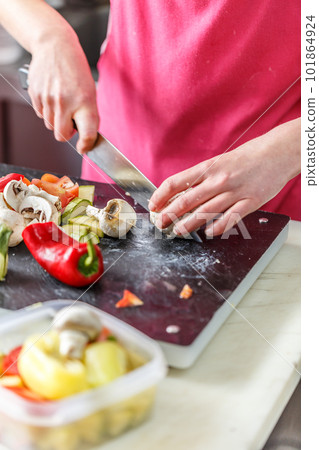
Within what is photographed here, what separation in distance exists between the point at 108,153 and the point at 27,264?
28cm

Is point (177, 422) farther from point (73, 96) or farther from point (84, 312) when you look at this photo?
point (73, 96)

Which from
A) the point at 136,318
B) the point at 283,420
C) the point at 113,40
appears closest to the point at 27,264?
the point at 136,318

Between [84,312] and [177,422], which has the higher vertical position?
[84,312]

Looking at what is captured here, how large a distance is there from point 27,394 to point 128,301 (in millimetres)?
261

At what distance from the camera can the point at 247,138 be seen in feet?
4.01

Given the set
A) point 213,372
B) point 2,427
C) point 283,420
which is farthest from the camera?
point 283,420

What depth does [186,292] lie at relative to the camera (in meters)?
0.83

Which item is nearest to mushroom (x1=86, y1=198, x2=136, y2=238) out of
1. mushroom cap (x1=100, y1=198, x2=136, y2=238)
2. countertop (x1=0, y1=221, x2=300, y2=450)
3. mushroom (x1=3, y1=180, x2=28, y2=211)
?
mushroom cap (x1=100, y1=198, x2=136, y2=238)

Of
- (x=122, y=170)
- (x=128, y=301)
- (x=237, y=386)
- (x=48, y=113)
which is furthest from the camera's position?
(x=48, y=113)

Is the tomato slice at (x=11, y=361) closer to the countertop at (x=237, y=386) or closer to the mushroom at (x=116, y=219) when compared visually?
the countertop at (x=237, y=386)

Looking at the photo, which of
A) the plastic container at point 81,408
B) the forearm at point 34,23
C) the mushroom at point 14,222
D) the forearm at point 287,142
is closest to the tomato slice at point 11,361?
the plastic container at point 81,408

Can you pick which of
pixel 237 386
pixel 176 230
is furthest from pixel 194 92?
pixel 237 386

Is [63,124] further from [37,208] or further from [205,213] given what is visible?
[205,213]

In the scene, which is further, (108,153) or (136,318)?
(108,153)
